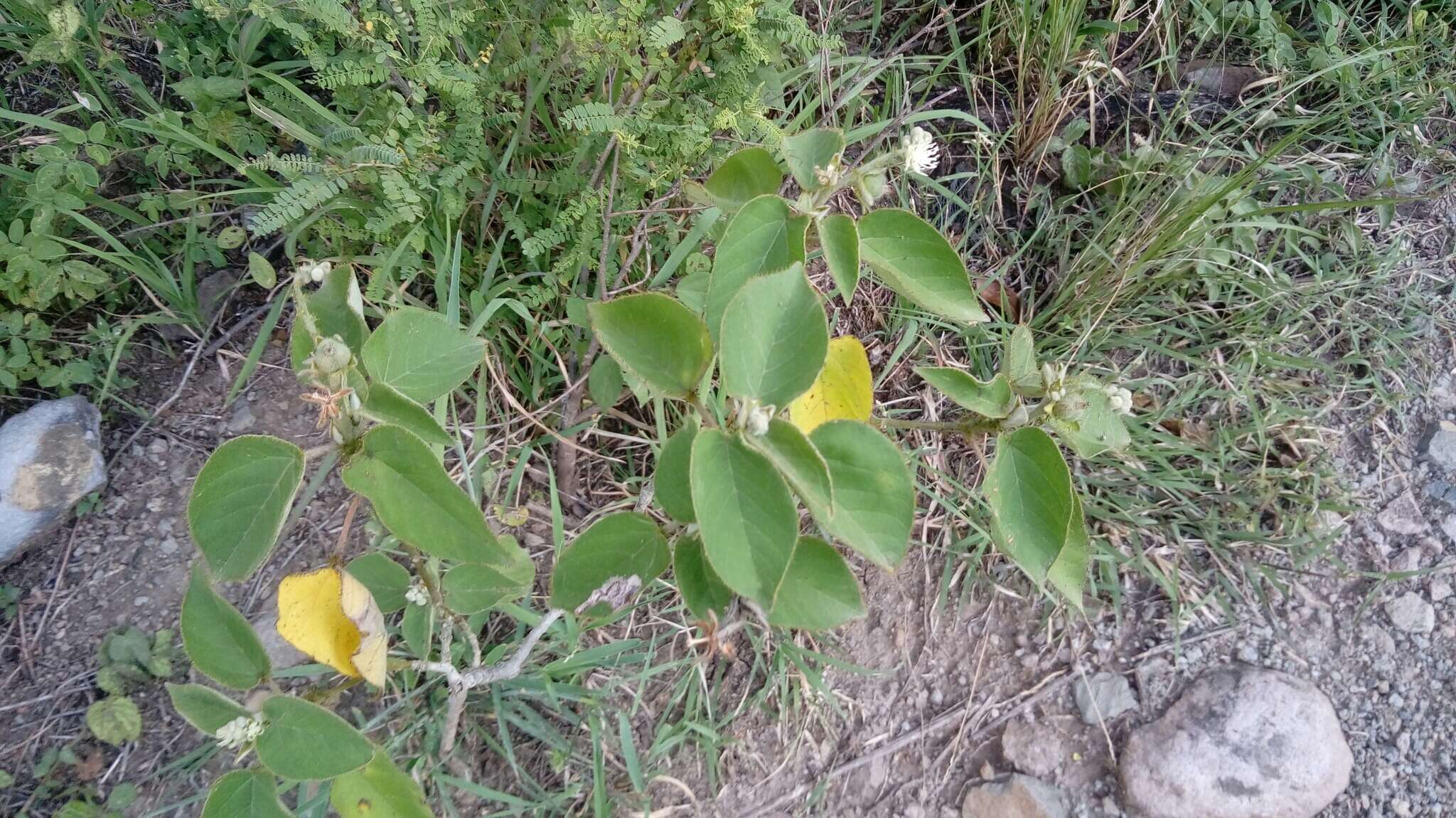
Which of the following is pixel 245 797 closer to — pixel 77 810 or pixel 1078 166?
pixel 77 810

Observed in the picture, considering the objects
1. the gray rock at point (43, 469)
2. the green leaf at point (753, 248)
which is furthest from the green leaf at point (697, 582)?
the gray rock at point (43, 469)

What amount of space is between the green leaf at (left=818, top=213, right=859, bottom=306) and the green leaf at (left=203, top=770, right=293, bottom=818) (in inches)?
35.1

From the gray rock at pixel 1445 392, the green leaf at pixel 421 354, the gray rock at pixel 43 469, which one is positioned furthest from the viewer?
the gray rock at pixel 1445 392

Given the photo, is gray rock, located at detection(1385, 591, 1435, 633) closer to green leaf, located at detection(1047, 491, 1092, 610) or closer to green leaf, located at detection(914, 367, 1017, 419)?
green leaf, located at detection(1047, 491, 1092, 610)

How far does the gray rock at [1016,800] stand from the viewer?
188cm

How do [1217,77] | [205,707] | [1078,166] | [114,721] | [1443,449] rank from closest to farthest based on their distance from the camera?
[205,707]
[114,721]
[1443,449]
[1078,166]
[1217,77]

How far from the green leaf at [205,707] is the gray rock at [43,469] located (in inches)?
39.1

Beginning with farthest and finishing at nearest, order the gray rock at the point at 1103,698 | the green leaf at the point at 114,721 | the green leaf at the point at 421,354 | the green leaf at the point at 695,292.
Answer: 1. the gray rock at the point at 1103,698
2. the green leaf at the point at 114,721
3. the green leaf at the point at 695,292
4. the green leaf at the point at 421,354

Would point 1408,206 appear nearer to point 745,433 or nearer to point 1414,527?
point 1414,527

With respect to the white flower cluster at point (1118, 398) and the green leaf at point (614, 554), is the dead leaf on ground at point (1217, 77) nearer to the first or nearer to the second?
the white flower cluster at point (1118, 398)

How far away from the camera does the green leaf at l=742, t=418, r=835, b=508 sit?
0.91m

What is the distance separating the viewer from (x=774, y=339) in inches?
38.9

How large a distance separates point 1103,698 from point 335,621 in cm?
167

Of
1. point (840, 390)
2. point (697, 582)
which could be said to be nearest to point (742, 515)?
point (697, 582)
